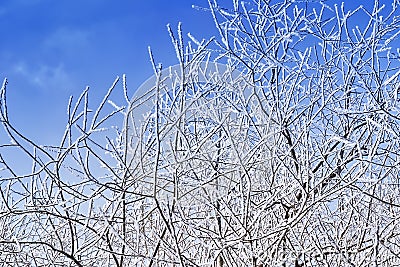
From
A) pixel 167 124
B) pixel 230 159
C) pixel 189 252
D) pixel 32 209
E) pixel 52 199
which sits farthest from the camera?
pixel 189 252

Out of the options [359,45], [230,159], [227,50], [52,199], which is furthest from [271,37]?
[52,199]

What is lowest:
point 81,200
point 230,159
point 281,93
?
point 81,200

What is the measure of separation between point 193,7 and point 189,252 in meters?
1.21

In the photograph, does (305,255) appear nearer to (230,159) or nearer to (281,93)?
(230,159)

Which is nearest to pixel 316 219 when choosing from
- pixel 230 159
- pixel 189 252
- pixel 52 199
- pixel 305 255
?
pixel 305 255

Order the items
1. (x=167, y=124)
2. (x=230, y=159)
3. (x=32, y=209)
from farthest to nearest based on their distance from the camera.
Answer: (x=230, y=159) < (x=32, y=209) < (x=167, y=124)

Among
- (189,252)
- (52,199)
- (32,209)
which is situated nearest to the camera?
(32,209)

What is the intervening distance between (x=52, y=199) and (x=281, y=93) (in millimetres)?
1081

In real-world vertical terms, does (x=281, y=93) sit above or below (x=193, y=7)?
below

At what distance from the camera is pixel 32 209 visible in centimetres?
205

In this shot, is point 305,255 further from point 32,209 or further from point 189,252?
point 32,209

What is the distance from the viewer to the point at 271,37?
2520mm

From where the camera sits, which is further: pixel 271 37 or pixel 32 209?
pixel 271 37

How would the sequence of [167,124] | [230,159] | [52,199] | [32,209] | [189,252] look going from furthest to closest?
1. [189,252]
2. [230,159]
3. [52,199]
4. [32,209]
5. [167,124]
